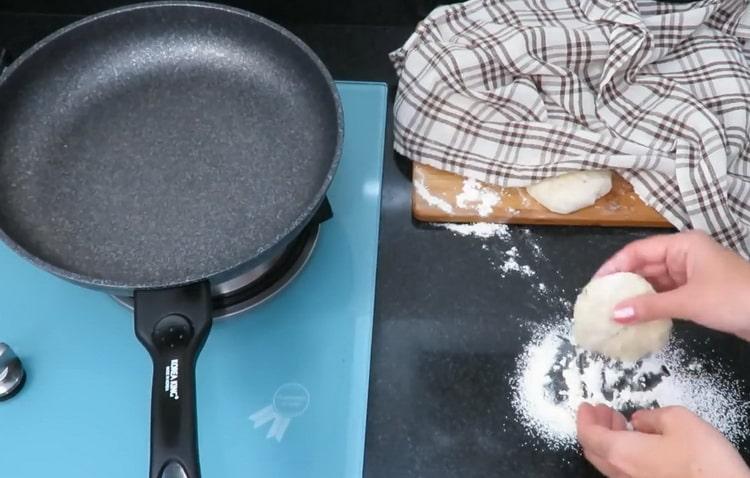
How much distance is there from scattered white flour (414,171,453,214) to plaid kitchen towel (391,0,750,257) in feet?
0.07

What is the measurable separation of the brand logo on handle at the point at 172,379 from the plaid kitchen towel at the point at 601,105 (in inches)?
14.8

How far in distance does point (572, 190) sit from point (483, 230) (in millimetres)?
Result: 104

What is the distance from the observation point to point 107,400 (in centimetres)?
63

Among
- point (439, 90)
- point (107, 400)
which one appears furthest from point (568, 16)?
point (107, 400)

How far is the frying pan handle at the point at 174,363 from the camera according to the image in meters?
0.47

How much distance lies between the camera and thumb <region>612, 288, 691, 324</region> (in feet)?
1.76

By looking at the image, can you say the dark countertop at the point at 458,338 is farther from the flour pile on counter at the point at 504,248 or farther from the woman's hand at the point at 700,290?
the woman's hand at the point at 700,290

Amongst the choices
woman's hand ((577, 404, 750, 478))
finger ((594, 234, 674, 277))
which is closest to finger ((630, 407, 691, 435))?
woman's hand ((577, 404, 750, 478))

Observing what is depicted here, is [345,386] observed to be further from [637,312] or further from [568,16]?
[568,16]

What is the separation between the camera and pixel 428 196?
742 millimetres

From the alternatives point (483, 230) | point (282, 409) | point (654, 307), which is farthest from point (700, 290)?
point (282, 409)

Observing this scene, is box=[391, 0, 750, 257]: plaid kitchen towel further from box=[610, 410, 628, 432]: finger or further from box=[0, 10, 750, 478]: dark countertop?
box=[610, 410, 628, 432]: finger

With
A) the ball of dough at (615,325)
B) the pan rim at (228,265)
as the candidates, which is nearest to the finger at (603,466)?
the ball of dough at (615,325)

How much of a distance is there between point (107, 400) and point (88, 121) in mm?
289
